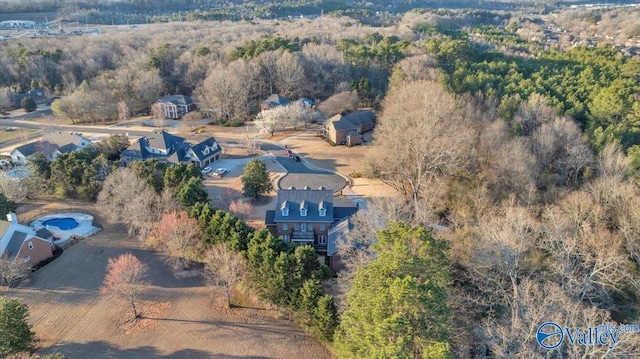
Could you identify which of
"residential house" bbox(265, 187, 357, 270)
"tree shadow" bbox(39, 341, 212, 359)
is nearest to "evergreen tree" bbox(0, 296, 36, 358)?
"tree shadow" bbox(39, 341, 212, 359)

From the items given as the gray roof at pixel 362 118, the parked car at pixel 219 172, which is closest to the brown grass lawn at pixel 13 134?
the parked car at pixel 219 172

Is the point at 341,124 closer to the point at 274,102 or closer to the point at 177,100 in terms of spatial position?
the point at 274,102

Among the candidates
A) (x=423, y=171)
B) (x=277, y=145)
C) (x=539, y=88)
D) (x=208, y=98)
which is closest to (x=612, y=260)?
(x=423, y=171)

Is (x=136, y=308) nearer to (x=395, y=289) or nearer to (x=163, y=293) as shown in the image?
(x=163, y=293)

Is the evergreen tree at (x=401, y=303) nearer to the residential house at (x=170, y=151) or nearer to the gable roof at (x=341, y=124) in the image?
the residential house at (x=170, y=151)

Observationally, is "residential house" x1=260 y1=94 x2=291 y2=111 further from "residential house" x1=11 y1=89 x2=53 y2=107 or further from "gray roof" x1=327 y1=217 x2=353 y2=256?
"residential house" x1=11 y1=89 x2=53 y2=107

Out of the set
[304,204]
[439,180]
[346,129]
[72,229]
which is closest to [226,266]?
[304,204]
